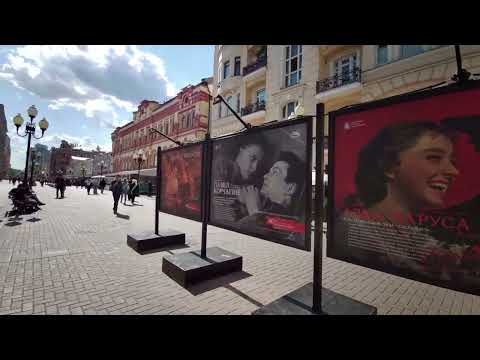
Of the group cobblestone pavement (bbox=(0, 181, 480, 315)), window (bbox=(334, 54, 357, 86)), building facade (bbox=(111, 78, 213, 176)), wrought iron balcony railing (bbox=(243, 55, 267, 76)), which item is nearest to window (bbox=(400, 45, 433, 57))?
window (bbox=(334, 54, 357, 86))

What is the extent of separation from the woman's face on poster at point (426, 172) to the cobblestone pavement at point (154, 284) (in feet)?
7.00

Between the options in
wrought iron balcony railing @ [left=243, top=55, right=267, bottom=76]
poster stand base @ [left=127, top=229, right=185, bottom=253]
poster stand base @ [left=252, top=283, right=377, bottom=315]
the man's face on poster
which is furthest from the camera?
wrought iron balcony railing @ [left=243, top=55, right=267, bottom=76]

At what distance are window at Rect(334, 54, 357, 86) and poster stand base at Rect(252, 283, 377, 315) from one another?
13.1 meters

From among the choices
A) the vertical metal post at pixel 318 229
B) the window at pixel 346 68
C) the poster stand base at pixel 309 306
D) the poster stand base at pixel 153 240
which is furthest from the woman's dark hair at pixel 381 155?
the window at pixel 346 68

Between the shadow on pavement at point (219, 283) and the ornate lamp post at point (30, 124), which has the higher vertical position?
the ornate lamp post at point (30, 124)

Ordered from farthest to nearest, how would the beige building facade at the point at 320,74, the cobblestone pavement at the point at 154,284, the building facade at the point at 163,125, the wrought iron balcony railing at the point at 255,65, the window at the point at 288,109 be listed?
the building facade at the point at 163,125 < the wrought iron balcony railing at the point at 255,65 < the window at the point at 288,109 < the beige building facade at the point at 320,74 < the cobblestone pavement at the point at 154,284

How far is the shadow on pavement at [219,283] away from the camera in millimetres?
3719

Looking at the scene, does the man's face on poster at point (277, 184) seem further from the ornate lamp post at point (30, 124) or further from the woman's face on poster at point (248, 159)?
the ornate lamp post at point (30, 124)

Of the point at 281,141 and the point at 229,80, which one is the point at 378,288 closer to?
the point at 281,141

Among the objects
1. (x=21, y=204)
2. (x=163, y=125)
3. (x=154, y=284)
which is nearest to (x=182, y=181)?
(x=154, y=284)

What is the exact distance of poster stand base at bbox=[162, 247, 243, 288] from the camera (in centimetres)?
393

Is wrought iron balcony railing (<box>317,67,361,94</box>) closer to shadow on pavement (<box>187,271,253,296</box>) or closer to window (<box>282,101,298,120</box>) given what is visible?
window (<box>282,101,298,120</box>)

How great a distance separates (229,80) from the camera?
21.5m
